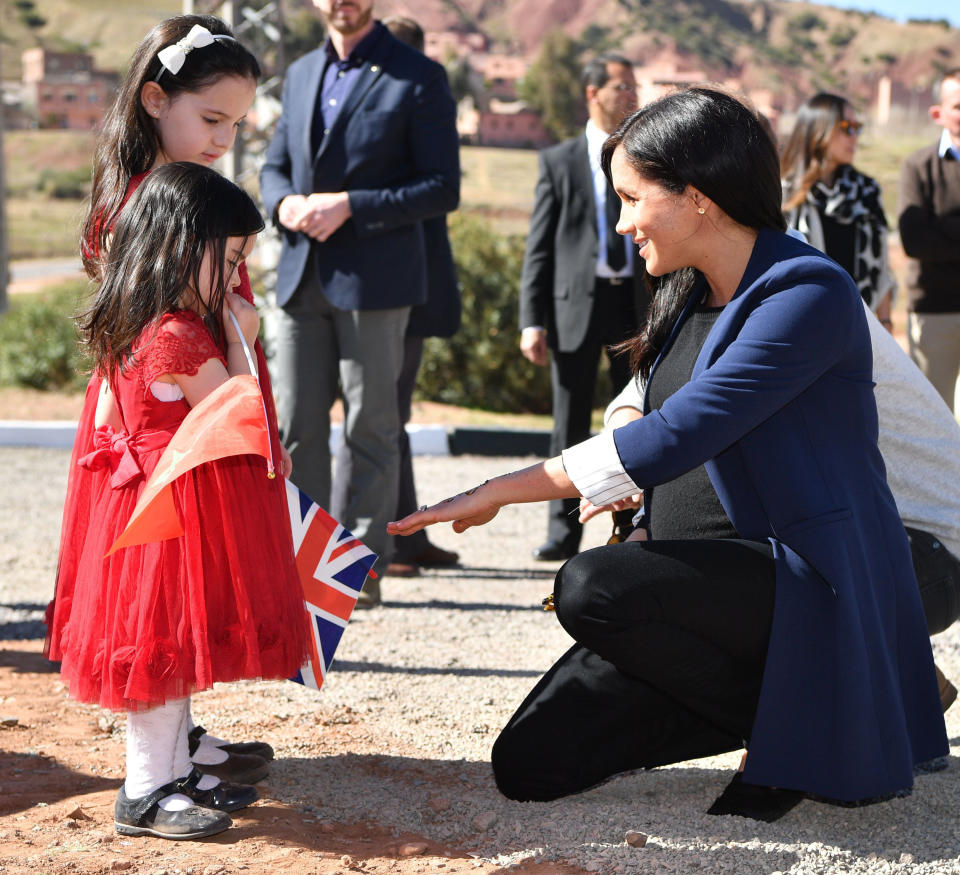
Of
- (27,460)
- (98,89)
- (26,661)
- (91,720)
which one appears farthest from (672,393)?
(98,89)

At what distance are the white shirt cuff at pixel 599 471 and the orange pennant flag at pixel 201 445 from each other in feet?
2.07

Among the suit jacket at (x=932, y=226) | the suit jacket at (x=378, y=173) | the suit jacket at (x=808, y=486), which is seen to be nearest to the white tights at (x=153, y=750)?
the suit jacket at (x=808, y=486)

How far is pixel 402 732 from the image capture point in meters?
3.55

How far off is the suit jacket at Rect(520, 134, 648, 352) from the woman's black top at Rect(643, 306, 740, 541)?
258 cm

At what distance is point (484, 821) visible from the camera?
112 inches

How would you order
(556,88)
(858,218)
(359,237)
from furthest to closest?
(556,88)
(858,218)
(359,237)

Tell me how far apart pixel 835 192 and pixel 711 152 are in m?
3.24

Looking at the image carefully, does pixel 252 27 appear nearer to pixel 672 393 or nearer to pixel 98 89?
pixel 672 393

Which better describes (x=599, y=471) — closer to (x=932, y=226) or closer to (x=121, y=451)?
(x=121, y=451)

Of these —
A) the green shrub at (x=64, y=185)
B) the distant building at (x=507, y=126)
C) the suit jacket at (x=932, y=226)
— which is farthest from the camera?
the distant building at (x=507, y=126)

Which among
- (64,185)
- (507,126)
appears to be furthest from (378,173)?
(507,126)

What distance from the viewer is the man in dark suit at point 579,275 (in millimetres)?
5609

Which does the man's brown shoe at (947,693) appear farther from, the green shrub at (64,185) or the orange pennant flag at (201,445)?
the green shrub at (64,185)

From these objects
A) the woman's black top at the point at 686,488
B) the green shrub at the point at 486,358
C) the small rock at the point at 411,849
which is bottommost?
the green shrub at the point at 486,358
